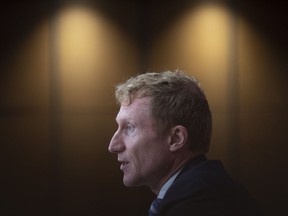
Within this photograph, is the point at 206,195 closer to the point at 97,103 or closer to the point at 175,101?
the point at 175,101

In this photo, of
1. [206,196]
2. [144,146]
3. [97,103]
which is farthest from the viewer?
[97,103]

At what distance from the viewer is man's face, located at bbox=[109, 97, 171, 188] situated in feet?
4.67

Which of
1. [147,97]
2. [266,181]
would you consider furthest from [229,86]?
[147,97]

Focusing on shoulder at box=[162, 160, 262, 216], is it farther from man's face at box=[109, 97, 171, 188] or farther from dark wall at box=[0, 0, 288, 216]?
dark wall at box=[0, 0, 288, 216]

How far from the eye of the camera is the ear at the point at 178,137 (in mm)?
1426

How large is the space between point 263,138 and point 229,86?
0.47 m

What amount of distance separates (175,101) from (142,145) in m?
0.14

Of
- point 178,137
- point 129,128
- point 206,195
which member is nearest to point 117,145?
point 129,128

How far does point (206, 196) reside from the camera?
1.24 m

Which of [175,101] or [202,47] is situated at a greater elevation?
[202,47]

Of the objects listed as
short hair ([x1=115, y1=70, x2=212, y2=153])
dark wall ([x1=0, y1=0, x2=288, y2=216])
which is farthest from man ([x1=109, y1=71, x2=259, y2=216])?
dark wall ([x1=0, y1=0, x2=288, y2=216])

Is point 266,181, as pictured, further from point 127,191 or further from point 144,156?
point 144,156

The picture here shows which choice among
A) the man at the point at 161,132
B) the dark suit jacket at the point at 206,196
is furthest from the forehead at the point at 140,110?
the dark suit jacket at the point at 206,196

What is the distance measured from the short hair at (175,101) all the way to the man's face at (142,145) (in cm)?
2
